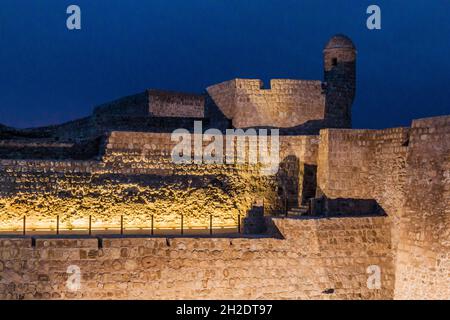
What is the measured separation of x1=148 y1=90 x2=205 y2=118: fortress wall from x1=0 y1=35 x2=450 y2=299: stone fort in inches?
271

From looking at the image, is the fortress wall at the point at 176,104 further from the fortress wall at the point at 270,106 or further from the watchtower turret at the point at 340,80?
the watchtower turret at the point at 340,80

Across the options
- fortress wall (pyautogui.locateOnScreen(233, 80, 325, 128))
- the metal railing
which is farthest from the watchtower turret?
the metal railing

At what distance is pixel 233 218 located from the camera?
17.5 m

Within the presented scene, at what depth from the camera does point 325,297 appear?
14.5 m

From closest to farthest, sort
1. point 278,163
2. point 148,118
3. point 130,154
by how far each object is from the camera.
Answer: point 130,154, point 278,163, point 148,118

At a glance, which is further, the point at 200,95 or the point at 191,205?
the point at 200,95

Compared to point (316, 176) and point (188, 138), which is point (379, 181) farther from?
point (188, 138)

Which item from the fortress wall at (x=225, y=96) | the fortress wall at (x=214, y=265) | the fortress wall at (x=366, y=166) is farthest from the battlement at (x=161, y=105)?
the fortress wall at (x=214, y=265)

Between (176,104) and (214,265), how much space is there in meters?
12.7

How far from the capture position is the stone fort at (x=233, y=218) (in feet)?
43.2

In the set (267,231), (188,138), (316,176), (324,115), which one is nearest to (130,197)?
(188,138)

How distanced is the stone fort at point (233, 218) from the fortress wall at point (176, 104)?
6.89 meters

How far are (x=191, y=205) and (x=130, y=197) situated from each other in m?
1.72

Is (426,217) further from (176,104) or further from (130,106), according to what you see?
(130,106)
